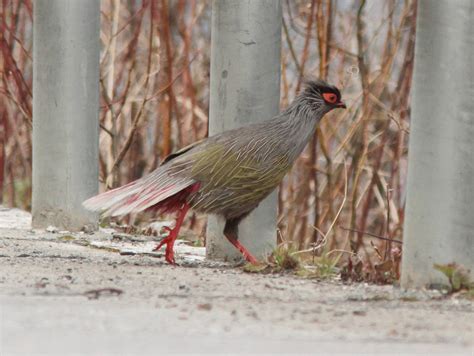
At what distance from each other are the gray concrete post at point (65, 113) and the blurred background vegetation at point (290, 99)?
4.59ft

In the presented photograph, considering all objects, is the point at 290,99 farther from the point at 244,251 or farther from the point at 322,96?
the point at 244,251

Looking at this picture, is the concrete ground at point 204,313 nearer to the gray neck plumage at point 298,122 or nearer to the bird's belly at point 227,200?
the bird's belly at point 227,200

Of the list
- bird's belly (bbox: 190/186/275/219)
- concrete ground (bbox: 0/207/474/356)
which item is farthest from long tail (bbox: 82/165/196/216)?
concrete ground (bbox: 0/207/474/356)

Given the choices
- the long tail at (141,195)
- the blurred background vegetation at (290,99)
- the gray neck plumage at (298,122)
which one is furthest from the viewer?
the blurred background vegetation at (290,99)

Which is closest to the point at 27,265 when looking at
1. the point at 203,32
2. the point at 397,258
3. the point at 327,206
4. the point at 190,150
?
the point at 190,150

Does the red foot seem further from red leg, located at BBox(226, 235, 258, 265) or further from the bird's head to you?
the bird's head

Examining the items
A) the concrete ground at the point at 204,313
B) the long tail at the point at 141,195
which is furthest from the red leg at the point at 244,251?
the long tail at the point at 141,195

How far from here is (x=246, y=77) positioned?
6.84 m

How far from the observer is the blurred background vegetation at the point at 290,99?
31.4ft

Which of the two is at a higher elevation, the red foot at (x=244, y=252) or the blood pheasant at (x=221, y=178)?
the blood pheasant at (x=221, y=178)

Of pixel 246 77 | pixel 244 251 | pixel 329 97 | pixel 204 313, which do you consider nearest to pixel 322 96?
pixel 329 97

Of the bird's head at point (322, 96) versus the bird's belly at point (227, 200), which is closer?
the bird's belly at point (227, 200)

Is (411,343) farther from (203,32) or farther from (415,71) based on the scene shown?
(203,32)

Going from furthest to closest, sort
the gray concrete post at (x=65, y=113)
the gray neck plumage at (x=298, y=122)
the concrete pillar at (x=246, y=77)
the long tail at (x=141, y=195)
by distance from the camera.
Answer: the gray concrete post at (x=65, y=113)
the concrete pillar at (x=246, y=77)
the gray neck plumage at (x=298, y=122)
the long tail at (x=141, y=195)
